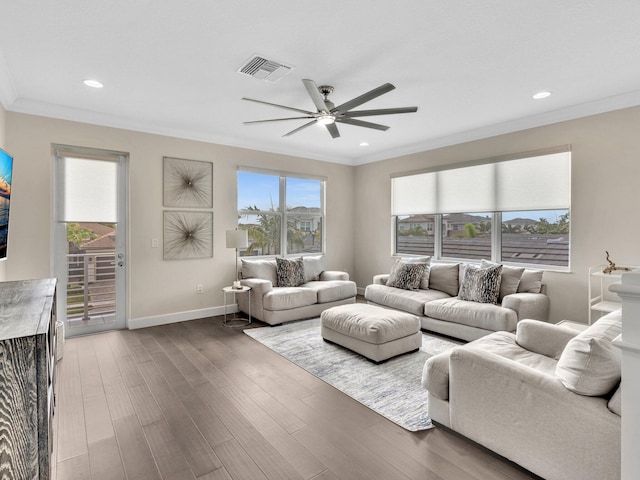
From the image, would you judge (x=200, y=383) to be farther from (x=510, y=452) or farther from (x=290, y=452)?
(x=510, y=452)

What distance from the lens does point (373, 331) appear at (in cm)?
321

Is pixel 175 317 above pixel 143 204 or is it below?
below

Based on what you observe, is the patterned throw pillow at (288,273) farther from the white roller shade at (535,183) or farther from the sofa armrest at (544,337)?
the sofa armrest at (544,337)

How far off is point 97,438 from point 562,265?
4.88 metres

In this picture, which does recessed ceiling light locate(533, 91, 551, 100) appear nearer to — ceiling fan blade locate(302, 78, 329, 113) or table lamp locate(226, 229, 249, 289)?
ceiling fan blade locate(302, 78, 329, 113)

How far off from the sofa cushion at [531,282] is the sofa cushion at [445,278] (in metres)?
0.81

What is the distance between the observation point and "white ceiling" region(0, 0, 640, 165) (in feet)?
7.00

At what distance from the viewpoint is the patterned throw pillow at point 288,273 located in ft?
16.8

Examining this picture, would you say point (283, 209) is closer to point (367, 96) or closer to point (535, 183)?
point (367, 96)

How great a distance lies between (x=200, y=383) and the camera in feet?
9.40

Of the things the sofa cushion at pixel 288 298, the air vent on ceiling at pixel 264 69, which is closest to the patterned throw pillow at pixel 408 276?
the sofa cushion at pixel 288 298

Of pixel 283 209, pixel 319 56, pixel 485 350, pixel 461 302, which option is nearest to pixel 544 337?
pixel 485 350

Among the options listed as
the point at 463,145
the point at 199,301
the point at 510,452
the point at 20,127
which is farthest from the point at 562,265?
the point at 20,127

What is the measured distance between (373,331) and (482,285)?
1.73 m
